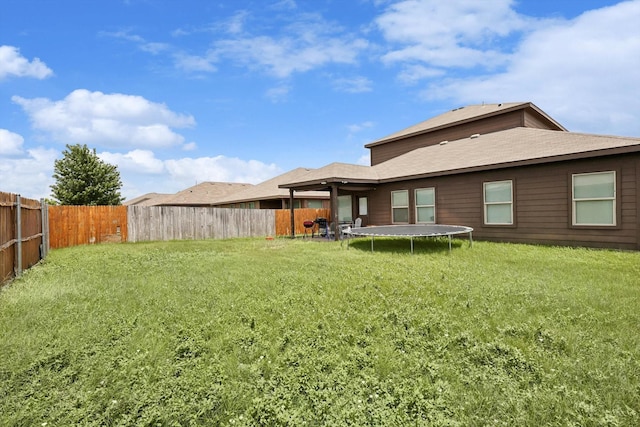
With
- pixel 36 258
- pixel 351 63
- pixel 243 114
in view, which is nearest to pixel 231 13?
pixel 351 63

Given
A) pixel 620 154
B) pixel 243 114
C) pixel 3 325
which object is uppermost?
pixel 243 114

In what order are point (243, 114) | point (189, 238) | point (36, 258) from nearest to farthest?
point (36, 258) < point (189, 238) < point (243, 114)

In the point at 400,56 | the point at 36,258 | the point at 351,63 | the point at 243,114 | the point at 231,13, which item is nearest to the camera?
the point at 36,258

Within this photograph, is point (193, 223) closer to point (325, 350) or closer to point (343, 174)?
point (343, 174)

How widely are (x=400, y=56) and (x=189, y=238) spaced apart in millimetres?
12690

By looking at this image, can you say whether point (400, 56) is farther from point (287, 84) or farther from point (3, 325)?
point (3, 325)

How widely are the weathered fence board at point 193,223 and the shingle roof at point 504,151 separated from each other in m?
7.46

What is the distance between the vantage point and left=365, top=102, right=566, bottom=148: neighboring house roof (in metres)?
16.0

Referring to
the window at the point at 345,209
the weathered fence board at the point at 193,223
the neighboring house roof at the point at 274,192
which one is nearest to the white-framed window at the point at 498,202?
the window at the point at 345,209

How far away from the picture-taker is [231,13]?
10.1 meters

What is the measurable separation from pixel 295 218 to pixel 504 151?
11465mm

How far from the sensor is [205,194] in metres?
32.8

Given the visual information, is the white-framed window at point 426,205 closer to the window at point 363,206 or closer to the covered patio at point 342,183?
the covered patio at point 342,183

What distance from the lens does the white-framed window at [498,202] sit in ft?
35.8
